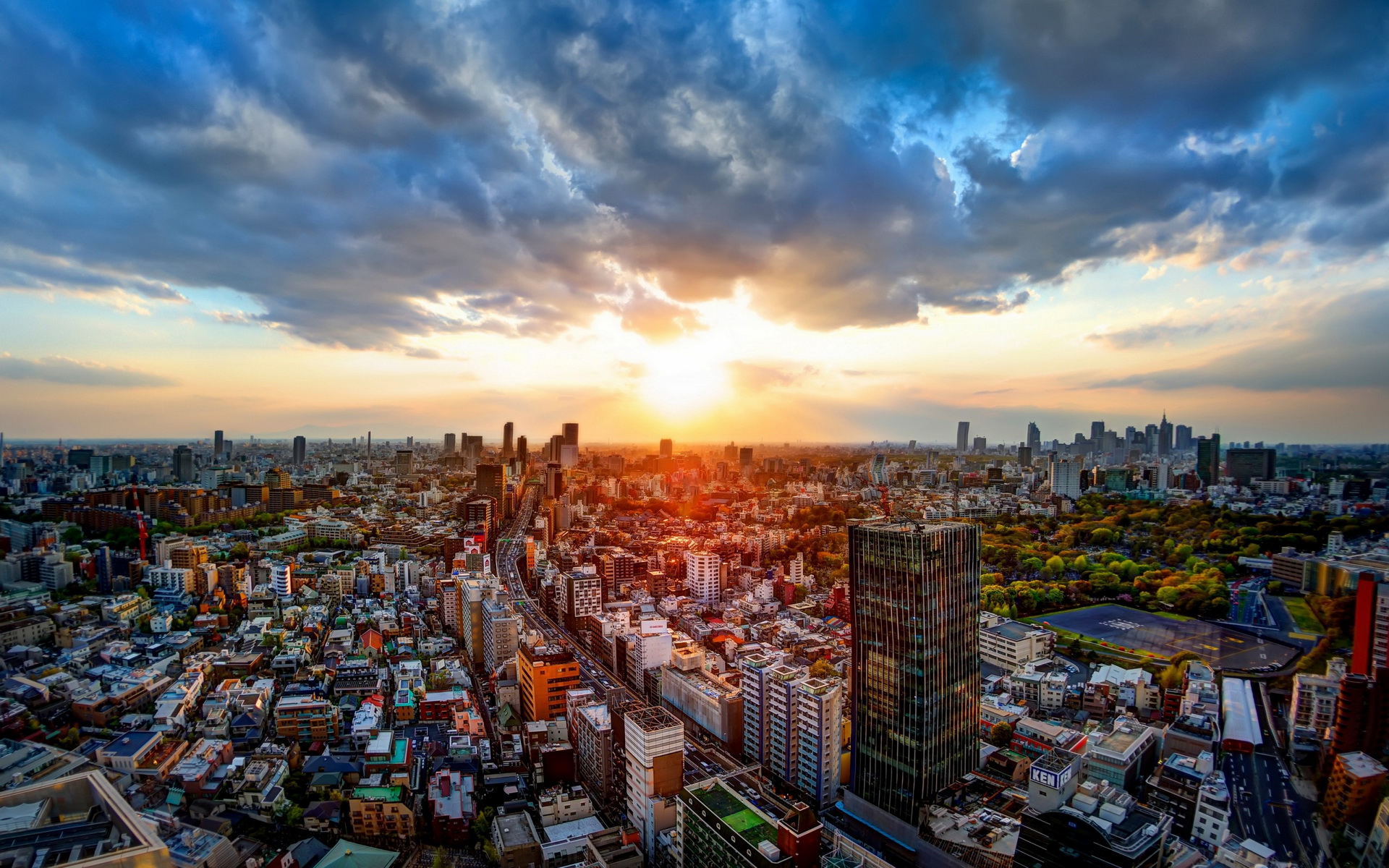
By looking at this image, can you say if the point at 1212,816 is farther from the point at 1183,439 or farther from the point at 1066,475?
the point at 1066,475

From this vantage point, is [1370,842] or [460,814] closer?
[1370,842]

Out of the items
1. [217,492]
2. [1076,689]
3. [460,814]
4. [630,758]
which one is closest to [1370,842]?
[1076,689]

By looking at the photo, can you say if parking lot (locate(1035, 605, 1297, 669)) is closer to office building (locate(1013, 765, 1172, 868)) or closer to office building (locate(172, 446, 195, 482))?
office building (locate(1013, 765, 1172, 868))

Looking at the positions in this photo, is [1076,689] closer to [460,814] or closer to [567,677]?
[567,677]

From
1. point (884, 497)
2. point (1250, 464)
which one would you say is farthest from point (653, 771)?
point (1250, 464)

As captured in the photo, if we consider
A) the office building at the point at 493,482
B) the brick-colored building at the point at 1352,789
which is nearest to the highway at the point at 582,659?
the office building at the point at 493,482
